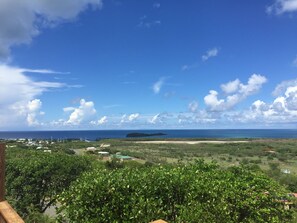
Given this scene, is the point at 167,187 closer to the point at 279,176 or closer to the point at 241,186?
the point at 241,186

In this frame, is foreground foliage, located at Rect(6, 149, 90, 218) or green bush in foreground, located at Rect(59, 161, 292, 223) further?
foreground foliage, located at Rect(6, 149, 90, 218)

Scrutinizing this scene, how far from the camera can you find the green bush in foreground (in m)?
8.11

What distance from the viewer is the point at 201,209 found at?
781 cm

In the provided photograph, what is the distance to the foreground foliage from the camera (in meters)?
18.1

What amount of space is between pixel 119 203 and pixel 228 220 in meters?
2.77

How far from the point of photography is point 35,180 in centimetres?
1834

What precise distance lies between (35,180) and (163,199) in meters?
11.7

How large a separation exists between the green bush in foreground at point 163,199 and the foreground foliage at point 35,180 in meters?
9.73

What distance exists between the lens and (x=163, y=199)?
29.2 ft

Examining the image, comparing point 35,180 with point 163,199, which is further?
point 35,180

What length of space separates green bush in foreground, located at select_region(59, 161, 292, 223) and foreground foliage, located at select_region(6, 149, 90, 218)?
383 inches

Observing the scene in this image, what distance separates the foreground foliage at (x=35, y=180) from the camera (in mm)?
18094

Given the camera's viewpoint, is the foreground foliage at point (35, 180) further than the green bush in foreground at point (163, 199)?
Yes

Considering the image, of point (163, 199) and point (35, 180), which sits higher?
point (163, 199)
